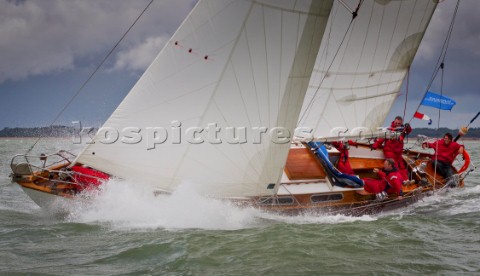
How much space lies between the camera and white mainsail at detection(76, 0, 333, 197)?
27.5 ft

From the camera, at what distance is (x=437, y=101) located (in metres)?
15.0

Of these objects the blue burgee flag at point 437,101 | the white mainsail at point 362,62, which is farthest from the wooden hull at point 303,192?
the blue burgee flag at point 437,101

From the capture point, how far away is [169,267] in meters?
6.71

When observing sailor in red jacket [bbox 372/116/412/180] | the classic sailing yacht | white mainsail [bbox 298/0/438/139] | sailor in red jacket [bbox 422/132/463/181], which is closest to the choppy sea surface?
the classic sailing yacht

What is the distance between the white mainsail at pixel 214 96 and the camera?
8.38 metres

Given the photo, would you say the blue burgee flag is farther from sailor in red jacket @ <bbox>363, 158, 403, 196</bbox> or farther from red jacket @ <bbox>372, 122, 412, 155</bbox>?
sailor in red jacket @ <bbox>363, 158, 403, 196</bbox>

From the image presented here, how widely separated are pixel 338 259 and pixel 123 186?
14.4ft

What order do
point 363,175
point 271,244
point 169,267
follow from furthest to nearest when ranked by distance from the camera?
point 363,175
point 271,244
point 169,267

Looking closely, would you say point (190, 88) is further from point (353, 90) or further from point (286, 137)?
point (353, 90)

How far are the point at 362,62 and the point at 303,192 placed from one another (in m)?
5.09

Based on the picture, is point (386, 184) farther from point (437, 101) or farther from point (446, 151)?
point (437, 101)

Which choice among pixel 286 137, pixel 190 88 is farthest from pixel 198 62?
pixel 286 137

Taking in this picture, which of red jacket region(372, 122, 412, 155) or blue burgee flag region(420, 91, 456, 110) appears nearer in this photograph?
red jacket region(372, 122, 412, 155)

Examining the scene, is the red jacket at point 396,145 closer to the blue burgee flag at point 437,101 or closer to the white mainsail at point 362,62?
the white mainsail at point 362,62
